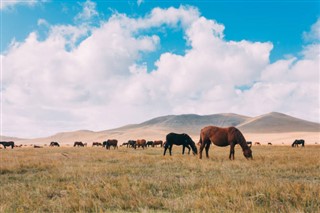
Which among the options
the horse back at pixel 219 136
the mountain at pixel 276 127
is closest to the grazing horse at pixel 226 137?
the horse back at pixel 219 136

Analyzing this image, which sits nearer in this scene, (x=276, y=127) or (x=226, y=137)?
(x=226, y=137)

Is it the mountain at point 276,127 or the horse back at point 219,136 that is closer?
the horse back at point 219,136

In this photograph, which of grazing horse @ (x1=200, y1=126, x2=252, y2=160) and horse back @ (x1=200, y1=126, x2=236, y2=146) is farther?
horse back @ (x1=200, y1=126, x2=236, y2=146)

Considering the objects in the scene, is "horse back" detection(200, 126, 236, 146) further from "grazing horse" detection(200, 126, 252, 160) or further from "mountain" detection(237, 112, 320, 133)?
"mountain" detection(237, 112, 320, 133)

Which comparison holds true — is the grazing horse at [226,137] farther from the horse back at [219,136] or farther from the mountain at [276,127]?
the mountain at [276,127]

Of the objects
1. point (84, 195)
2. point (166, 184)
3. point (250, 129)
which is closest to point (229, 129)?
point (166, 184)

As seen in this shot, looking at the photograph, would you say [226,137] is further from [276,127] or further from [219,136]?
[276,127]

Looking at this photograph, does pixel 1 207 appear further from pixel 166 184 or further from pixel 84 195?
pixel 166 184

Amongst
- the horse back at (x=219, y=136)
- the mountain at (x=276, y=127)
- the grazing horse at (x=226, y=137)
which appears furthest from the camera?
the mountain at (x=276, y=127)

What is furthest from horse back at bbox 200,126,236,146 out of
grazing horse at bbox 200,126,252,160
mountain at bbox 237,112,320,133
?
mountain at bbox 237,112,320,133

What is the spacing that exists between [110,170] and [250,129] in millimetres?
174397

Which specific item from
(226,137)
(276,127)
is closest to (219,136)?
(226,137)

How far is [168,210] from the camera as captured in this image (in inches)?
265

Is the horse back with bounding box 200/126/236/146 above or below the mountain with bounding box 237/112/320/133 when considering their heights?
below
